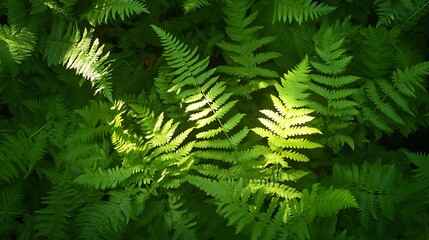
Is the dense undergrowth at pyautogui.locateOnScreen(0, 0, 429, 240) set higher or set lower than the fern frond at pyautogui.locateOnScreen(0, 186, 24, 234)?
higher

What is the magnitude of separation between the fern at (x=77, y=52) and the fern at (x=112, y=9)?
5.2 inches

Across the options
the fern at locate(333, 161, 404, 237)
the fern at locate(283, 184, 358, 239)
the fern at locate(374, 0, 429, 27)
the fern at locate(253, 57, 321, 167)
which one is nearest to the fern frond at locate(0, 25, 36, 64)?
the fern at locate(253, 57, 321, 167)

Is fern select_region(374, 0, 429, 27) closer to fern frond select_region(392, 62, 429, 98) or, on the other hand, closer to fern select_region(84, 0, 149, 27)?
fern frond select_region(392, 62, 429, 98)

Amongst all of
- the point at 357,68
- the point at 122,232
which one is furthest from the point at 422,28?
the point at 122,232

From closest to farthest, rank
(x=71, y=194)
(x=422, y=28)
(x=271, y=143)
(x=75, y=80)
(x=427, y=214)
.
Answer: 1. (x=427, y=214)
2. (x=271, y=143)
3. (x=71, y=194)
4. (x=422, y=28)
5. (x=75, y=80)

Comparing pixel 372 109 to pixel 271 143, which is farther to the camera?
pixel 372 109

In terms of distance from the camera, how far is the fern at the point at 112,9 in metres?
2.69

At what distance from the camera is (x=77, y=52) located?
2.96 metres

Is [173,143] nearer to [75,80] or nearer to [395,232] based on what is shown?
[75,80]

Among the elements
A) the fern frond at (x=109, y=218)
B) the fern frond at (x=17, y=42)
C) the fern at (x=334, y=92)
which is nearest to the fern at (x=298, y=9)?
the fern at (x=334, y=92)

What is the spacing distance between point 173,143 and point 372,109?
57.0 inches

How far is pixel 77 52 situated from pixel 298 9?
1637mm

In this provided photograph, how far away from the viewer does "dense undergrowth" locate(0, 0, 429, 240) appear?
2523mm

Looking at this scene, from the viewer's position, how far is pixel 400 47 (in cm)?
286
